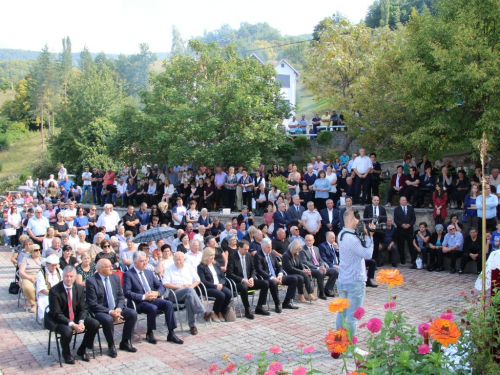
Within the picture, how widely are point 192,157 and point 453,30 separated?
31.8 feet

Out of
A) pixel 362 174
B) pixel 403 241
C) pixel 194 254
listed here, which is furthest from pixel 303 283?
pixel 362 174

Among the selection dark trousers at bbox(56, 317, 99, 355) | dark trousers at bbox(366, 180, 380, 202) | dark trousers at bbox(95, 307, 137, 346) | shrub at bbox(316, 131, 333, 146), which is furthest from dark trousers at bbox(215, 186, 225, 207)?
dark trousers at bbox(56, 317, 99, 355)

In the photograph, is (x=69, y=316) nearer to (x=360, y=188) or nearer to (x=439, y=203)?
(x=439, y=203)

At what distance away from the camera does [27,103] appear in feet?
223

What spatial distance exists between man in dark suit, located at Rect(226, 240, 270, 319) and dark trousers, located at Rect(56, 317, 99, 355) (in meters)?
2.95

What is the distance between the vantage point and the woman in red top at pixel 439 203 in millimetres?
13625

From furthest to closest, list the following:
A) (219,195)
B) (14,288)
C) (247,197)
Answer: (219,195) < (247,197) < (14,288)

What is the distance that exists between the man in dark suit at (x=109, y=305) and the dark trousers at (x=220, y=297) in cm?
173

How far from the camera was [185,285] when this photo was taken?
29.1 feet

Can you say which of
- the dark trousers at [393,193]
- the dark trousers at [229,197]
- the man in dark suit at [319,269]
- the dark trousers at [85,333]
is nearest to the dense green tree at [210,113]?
the dark trousers at [229,197]

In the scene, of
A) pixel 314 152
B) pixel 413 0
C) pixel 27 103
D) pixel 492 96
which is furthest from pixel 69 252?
pixel 27 103

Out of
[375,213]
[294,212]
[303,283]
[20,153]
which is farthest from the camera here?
[20,153]

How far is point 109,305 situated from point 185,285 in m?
1.46

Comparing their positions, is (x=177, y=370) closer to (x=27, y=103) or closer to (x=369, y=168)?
(x=369, y=168)
